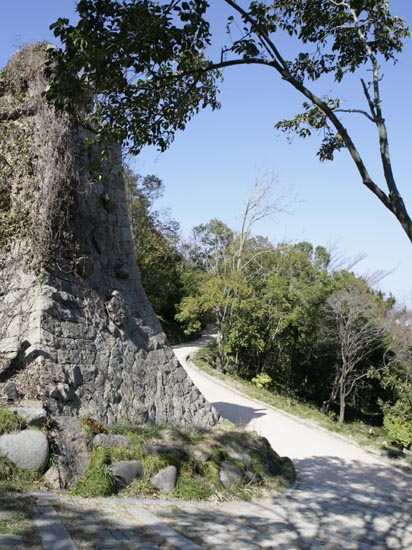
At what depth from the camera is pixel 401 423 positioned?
11875 mm

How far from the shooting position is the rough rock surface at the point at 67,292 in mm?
6453

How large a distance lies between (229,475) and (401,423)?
714 centimetres

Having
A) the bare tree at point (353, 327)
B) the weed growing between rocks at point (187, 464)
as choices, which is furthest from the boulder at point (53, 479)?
the bare tree at point (353, 327)

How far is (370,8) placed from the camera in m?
5.34

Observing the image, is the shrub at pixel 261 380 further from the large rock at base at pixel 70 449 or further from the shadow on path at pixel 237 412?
the large rock at base at pixel 70 449

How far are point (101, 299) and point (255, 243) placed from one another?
19.8 m

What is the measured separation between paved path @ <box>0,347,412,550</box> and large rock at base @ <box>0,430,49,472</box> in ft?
1.61

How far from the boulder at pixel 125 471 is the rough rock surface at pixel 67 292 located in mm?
1138

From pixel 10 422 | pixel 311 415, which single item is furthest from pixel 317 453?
pixel 10 422

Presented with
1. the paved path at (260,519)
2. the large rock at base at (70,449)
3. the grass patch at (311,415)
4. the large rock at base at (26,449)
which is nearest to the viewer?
the paved path at (260,519)

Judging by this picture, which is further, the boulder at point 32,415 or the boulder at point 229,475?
the boulder at point 229,475

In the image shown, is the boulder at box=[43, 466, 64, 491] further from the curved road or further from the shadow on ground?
the curved road

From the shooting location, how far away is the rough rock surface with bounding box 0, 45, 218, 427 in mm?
6453

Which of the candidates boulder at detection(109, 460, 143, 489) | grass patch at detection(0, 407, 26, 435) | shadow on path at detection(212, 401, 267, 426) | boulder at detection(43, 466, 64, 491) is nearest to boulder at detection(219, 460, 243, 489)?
boulder at detection(109, 460, 143, 489)
